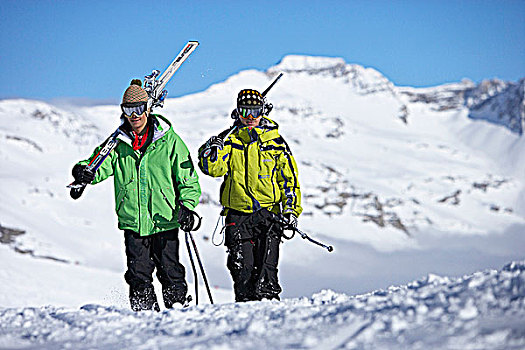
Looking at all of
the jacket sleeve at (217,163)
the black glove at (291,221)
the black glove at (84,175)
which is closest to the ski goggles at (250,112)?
the jacket sleeve at (217,163)

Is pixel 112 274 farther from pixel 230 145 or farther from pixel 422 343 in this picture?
pixel 422 343

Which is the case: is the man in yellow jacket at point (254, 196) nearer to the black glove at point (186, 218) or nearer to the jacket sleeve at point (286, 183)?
the jacket sleeve at point (286, 183)

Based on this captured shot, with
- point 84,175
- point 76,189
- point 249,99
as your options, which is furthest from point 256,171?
point 76,189

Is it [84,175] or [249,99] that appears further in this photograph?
[249,99]

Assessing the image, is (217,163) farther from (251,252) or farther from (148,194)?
(251,252)

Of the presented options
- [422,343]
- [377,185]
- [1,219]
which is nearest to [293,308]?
[422,343]

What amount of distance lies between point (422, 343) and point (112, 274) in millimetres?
23575

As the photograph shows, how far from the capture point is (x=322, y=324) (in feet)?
11.6

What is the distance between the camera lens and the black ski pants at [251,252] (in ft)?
19.2

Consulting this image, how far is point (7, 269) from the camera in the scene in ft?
70.7

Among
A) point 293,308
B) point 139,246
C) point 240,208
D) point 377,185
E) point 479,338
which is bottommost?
point 479,338

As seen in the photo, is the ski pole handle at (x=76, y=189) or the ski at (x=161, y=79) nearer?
the ski pole handle at (x=76, y=189)

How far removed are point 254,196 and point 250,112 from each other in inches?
36.0

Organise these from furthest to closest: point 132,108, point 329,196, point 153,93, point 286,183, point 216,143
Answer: point 329,196, point 153,93, point 286,183, point 216,143, point 132,108
